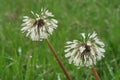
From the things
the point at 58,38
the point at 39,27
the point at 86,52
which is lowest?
the point at 86,52

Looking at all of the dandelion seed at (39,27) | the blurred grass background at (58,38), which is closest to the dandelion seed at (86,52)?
the dandelion seed at (39,27)

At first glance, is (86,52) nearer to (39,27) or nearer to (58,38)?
(39,27)

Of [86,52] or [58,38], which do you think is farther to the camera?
[58,38]

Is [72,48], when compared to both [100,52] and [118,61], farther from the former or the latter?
[118,61]

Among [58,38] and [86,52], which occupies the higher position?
[58,38]

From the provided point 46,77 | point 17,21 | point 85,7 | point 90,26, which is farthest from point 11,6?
point 46,77

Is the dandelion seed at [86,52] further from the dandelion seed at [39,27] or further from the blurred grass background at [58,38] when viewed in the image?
the blurred grass background at [58,38]

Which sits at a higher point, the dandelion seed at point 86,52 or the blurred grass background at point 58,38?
the blurred grass background at point 58,38

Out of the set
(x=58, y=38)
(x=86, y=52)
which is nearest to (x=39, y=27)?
(x=86, y=52)
